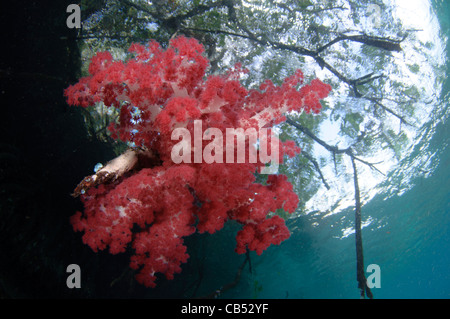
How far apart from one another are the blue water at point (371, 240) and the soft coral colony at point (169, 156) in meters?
8.92

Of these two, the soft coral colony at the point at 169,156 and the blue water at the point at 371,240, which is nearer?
the soft coral colony at the point at 169,156

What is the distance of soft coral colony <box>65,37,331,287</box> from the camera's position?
2705mm

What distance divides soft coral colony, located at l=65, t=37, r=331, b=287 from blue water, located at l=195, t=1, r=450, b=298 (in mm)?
8920

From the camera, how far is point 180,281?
11.9 m

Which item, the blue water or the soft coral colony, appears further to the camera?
the blue water

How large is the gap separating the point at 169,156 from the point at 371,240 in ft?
96.5

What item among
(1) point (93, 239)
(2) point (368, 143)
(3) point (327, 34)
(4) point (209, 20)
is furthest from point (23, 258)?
(2) point (368, 143)

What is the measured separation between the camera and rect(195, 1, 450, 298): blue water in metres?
14.8

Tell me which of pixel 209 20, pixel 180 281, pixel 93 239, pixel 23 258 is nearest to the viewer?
pixel 93 239

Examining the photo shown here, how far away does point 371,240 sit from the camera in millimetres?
25328

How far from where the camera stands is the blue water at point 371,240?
14820mm

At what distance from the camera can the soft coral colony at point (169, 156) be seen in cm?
271
